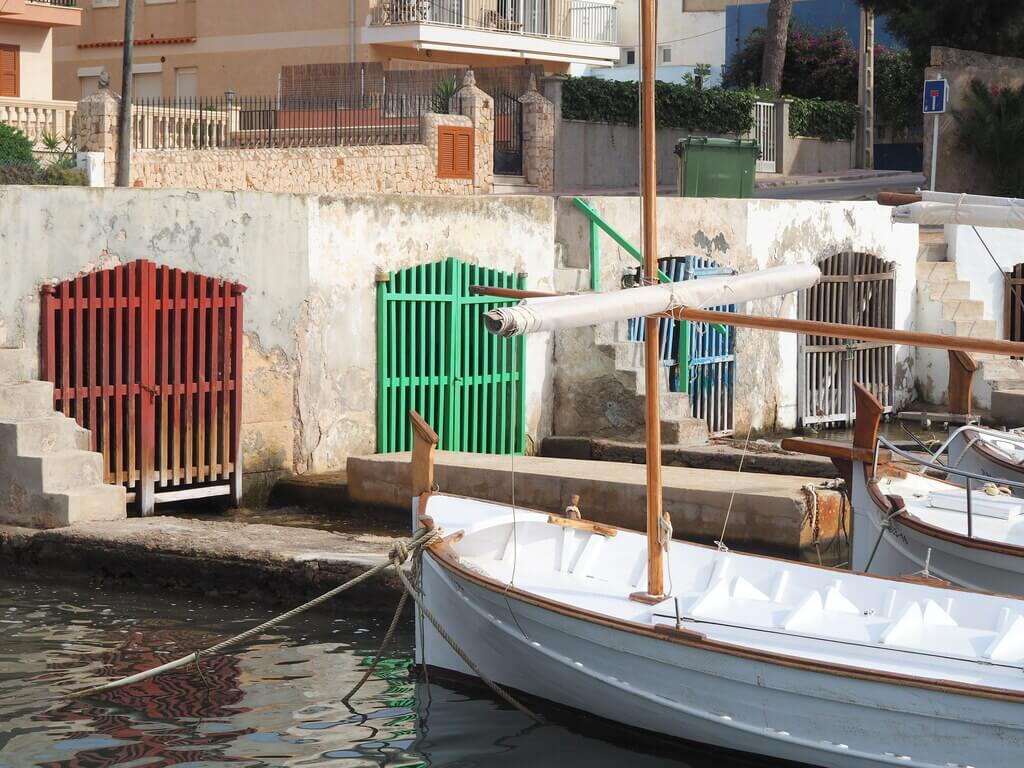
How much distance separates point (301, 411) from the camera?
14125mm

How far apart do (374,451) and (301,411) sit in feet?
3.04

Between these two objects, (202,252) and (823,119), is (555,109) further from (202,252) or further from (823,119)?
(202,252)

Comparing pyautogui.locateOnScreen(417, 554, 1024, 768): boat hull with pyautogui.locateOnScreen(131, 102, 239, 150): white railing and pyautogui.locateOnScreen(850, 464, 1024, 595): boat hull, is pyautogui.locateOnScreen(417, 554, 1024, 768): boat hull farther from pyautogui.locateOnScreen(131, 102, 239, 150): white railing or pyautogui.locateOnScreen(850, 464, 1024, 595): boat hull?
Answer: pyautogui.locateOnScreen(131, 102, 239, 150): white railing

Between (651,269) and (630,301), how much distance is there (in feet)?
1.45

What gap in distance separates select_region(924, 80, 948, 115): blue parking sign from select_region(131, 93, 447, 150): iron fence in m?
10.7

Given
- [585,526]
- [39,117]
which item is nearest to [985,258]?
[585,526]

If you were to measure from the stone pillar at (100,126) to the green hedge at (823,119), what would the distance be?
19323mm

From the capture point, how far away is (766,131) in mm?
38062

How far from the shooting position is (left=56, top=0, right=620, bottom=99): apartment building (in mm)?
36156

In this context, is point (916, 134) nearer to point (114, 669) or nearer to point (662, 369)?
point (662, 369)

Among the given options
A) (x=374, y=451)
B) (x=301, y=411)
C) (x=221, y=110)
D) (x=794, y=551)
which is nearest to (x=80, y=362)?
(x=301, y=411)

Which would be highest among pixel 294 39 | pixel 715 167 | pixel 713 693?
pixel 294 39

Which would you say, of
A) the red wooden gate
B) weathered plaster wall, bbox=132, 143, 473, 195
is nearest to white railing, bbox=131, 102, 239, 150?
weathered plaster wall, bbox=132, 143, 473, 195

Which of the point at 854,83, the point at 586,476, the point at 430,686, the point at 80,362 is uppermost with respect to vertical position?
the point at 854,83
